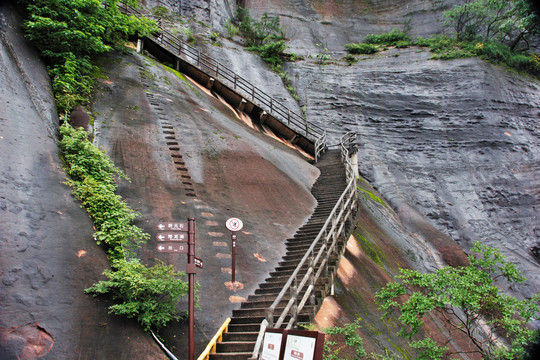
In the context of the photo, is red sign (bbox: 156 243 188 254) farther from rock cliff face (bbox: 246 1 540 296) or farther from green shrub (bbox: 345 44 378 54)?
green shrub (bbox: 345 44 378 54)

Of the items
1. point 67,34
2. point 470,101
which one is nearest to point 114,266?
point 67,34

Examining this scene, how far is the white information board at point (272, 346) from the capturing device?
4.32 meters

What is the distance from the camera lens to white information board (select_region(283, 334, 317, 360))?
3807 millimetres

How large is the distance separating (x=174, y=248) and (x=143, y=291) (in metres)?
1.16

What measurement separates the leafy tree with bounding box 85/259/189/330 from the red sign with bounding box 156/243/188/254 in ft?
2.86

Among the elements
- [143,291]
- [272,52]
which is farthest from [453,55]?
[143,291]

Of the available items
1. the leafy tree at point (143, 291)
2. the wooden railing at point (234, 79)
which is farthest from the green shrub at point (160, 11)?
the leafy tree at point (143, 291)

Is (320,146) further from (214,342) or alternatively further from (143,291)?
(143,291)

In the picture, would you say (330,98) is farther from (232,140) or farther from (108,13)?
(108,13)

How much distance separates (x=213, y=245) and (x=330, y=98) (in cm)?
1952

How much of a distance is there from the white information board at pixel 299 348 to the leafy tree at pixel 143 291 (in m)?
2.68

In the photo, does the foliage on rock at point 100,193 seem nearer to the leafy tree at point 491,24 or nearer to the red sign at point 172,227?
the red sign at point 172,227

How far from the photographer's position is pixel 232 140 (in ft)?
45.8

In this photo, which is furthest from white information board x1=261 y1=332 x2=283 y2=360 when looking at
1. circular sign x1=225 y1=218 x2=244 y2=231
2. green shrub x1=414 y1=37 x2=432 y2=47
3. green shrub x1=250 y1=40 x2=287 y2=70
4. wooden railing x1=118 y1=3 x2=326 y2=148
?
green shrub x1=414 y1=37 x2=432 y2=47
